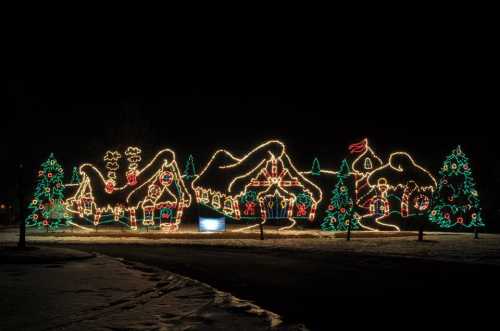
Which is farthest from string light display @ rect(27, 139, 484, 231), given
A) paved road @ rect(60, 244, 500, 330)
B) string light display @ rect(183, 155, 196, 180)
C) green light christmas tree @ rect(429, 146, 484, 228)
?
paved road @ rect(60, 244, 500, 330)

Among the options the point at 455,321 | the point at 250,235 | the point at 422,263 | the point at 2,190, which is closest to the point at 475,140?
the point at 250,235

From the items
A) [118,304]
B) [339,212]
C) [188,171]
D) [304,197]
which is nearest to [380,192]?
[339,212]

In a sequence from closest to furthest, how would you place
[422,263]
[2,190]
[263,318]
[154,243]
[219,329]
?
[219,329] < [263,318] < [422,263] < [154,243] < [2,190]

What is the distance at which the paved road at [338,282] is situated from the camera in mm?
10867

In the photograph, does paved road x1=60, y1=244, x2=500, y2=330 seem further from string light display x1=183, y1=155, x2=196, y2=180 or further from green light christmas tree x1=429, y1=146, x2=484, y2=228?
string light display x1=183, y1=155, x2=196, y2=180

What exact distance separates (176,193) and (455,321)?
118 feet

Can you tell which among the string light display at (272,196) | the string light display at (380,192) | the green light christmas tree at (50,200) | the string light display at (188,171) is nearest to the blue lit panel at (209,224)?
the string light display at (272,196)

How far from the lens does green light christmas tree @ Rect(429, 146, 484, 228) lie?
3741 centimetres

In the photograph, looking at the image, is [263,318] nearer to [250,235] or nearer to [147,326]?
[147,326]

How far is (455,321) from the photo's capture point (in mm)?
9828

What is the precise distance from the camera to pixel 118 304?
11328 mm

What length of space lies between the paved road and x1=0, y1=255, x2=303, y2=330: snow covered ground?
74 cm

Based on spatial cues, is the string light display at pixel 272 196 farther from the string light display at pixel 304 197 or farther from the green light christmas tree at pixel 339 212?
the green light christmas tree at pixel 339 212

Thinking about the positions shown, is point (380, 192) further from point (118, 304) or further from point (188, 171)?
point (118, 304)
